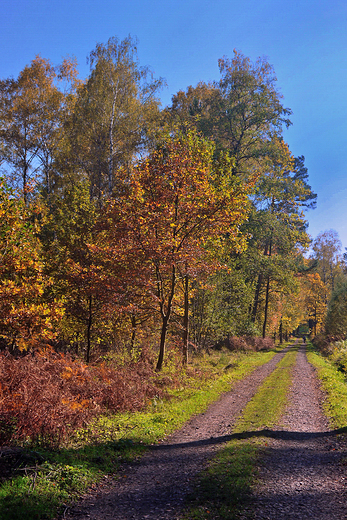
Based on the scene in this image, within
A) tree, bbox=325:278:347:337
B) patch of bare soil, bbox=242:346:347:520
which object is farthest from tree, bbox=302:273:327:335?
patch of bare soil, bbox=242:346:347:520

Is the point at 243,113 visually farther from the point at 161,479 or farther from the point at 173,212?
the point at 161,479

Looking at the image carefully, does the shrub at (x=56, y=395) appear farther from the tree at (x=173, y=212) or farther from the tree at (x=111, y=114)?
the tree at (x=111, y=114)

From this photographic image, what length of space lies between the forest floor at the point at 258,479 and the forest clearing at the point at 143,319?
1.6 inches

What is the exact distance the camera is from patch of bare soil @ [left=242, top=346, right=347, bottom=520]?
4.95 metres

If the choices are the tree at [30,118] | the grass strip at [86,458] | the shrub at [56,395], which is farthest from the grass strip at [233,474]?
the tree at [30,118]

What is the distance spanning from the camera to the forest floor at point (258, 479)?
16.1ft

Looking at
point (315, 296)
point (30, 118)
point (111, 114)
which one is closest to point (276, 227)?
point (111, 114)

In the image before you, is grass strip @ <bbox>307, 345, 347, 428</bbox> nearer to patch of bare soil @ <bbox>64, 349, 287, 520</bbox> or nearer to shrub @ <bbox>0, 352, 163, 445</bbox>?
patch of bare soil @ <bbox>64, 349, 287, 520</bbox>

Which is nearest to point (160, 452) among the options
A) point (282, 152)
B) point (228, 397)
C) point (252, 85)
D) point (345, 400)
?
point (228, 397)

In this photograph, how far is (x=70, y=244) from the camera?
14.1 meters

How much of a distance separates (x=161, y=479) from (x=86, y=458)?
1.49 meters

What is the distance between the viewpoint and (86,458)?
6.39 meters

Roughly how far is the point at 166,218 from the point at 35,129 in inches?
762

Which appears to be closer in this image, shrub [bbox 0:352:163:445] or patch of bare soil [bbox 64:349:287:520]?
patch of bare soil [bbox 64:349:287:520]
